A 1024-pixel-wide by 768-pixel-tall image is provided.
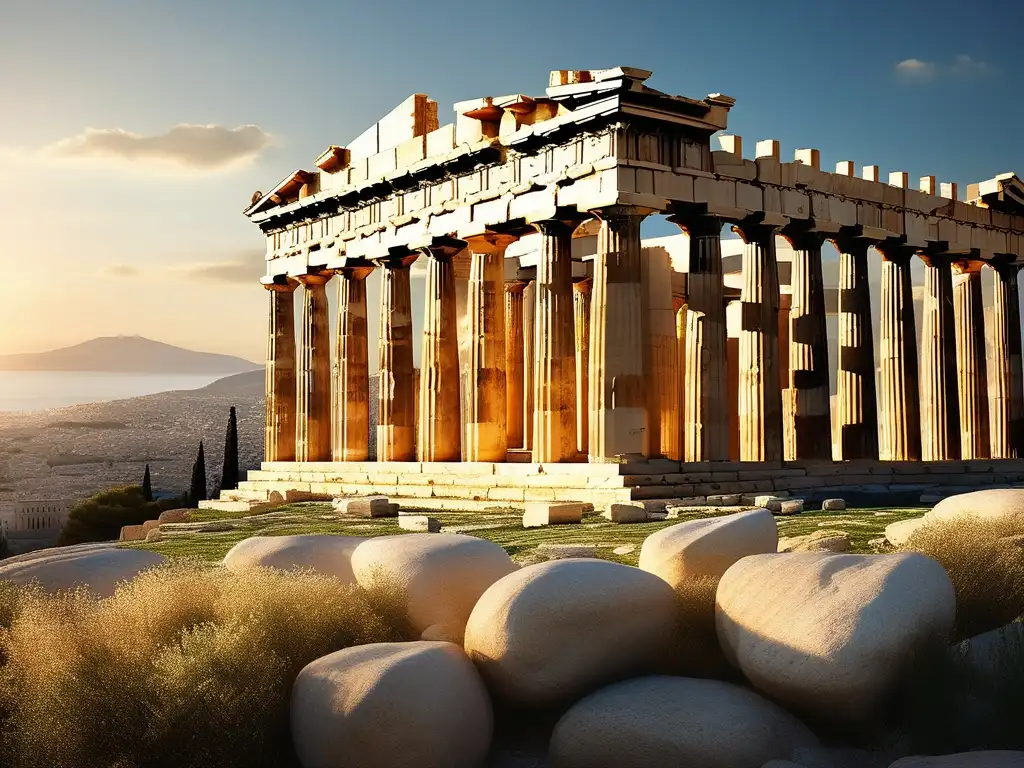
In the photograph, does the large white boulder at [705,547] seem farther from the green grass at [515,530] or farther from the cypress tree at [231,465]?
the cypress tree at [231,465]

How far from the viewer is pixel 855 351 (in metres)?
30.6

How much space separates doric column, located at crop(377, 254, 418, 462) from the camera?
3297 centimetres

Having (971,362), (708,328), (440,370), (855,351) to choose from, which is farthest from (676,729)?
(971,362)

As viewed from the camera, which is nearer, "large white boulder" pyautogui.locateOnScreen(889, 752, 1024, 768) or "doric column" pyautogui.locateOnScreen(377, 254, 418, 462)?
"large white boulder" pyautogui.locateOnScreen(889, 752, 1024, 768)

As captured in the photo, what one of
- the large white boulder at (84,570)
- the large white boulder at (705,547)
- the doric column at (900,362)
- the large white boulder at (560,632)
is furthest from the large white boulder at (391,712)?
the doric column at (900,362)

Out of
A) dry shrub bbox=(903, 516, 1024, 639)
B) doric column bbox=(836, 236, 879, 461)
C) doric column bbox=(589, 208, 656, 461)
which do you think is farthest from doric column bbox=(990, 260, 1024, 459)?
dry shrub bbox=(903, 516, 1024, 639)

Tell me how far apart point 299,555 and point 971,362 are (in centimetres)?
2860

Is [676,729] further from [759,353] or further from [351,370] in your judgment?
[351,370]

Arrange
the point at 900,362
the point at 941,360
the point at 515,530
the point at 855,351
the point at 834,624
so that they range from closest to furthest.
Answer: the point at 834,624
the point at 515,530
the point at 855,351
the point at 900,362
the point at 941,360

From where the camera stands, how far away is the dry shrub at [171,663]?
752 cm

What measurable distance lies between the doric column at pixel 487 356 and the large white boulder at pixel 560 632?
20835mm

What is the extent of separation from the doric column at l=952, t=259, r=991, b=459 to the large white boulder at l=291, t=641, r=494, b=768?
29.2 metres

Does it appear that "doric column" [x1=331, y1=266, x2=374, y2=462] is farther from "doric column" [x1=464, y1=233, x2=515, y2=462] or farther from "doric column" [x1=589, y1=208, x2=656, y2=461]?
"doric column" [x1=589, y1=208, x2=656, y2=461]

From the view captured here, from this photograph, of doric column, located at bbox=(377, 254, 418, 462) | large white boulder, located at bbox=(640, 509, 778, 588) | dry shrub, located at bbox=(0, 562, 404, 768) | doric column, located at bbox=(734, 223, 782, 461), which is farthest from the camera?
doric column, located at bbox=(377, 254, 418, 462)
